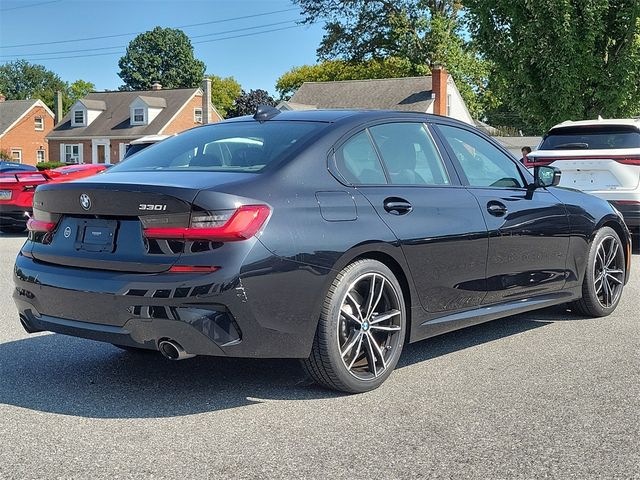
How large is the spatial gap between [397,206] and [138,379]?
184 cm

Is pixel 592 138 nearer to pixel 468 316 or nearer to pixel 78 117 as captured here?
pixel 468 316

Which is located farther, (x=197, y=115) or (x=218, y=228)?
(x=197, y=115)

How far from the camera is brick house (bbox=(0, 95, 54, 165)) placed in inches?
2579

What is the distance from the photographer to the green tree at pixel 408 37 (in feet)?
171

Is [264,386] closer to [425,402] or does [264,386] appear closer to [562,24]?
[425,402]

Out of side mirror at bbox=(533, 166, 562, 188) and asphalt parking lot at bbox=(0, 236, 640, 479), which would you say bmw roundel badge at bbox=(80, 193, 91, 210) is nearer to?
asphalt parking lot at bbox=(0, 236, 640, 479)

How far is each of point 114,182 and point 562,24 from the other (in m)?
19.2

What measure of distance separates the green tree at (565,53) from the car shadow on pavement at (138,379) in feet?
57.3

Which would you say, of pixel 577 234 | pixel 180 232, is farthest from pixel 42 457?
pixel 577 234

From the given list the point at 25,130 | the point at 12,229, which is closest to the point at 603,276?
the point at 12,229

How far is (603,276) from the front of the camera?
670cm

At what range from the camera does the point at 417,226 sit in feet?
15.7

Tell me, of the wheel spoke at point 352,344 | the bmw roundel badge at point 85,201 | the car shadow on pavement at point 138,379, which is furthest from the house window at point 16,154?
the wheel spoke at point 352,344

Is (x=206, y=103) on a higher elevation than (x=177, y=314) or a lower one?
higher
